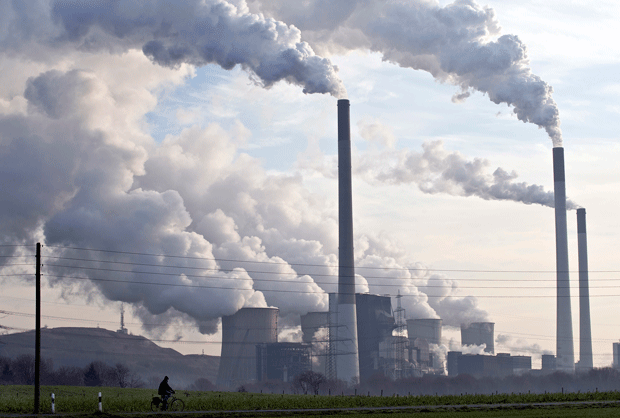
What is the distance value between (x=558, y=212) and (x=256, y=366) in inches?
1510

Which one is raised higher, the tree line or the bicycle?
the bicycle

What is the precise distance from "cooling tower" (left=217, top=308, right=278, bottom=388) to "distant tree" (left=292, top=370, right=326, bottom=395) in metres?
5.24

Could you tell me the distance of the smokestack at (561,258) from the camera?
76.2 meters

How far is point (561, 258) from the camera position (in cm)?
7750

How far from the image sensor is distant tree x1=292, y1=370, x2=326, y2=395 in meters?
80.8

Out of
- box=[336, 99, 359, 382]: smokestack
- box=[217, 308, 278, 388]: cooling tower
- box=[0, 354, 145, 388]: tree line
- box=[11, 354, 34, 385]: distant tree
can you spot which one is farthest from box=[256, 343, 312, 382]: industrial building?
box=[11, 354, 34, 385]: distant tree

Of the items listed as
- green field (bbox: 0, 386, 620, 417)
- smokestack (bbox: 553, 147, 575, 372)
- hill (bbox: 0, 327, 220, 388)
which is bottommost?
hill (bbox: 0, 327, 220, 388)

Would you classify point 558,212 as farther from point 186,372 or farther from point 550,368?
point 186,372

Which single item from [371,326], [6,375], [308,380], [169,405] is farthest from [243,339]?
[169,405]

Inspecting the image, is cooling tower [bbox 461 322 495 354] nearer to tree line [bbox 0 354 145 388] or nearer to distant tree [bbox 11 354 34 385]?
tree line [bbox 0 354 145 388]

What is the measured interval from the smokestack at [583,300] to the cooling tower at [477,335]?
20.6 metres

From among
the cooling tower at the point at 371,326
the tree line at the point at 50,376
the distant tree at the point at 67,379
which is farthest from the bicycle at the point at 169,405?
the cooling tower at the point at 371,326

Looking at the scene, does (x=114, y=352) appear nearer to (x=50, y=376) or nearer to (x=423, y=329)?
(x=50, y=376)

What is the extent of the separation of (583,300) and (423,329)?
991 inches
